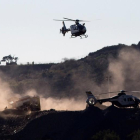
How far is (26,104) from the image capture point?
7750cm

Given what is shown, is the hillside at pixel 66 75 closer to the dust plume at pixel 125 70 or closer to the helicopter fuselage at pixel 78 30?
the dust plume at pixel 125 70

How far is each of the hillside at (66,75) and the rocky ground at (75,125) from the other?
57.5 meters

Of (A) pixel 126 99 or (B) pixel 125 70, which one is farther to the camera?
(B) pixel 125 70

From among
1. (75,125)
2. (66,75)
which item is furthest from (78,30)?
(66,75)

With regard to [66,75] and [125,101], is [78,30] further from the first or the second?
[66,75]

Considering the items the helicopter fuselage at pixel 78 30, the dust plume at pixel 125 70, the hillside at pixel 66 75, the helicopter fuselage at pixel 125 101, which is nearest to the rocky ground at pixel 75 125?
the helicopter fuselage at pixel 125 101

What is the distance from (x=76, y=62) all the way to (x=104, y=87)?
30848mm

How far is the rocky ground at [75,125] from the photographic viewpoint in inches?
2267

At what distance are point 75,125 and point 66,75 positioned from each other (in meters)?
79.1

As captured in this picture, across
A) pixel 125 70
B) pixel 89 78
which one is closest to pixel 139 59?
pixel 125 70

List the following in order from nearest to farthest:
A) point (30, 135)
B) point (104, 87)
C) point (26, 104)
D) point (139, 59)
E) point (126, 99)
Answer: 1. point (30, 135)
2. point (126, 99)
3. point (26, 104)
4. point (104, 87)
5. point (139, 59)

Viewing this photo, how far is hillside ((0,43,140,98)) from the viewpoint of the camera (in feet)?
418

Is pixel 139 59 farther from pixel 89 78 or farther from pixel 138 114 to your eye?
pixel 138 114

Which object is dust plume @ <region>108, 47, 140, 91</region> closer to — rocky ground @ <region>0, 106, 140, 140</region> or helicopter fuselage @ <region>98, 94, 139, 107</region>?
helicopter fuselage @ <region>98, 94, 139, 107</region>
